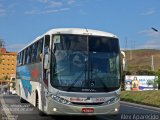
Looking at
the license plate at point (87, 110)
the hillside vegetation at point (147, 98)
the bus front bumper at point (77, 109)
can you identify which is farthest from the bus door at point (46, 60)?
the hillside vegetation at point (147, 98)

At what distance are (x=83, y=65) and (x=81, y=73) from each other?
0.29 m

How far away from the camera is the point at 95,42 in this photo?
14.7m

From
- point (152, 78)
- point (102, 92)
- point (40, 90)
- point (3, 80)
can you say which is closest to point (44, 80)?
point (40, 90)

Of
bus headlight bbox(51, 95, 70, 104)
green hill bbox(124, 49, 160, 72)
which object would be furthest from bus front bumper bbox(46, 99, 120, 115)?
green hill bbox(124, 49, 160, 72)

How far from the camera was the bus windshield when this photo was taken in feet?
46.2

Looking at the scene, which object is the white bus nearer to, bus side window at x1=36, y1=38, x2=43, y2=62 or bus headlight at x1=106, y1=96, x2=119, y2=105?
bus headlight at x1=106, y1=96, x2=119, y2=105

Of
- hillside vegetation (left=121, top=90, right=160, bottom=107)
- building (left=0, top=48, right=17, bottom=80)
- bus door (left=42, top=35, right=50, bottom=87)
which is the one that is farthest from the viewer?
building (left=0, top=48, right=17, bottom=80)

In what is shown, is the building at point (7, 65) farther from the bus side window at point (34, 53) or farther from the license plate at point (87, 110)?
the license plate at point (87, 110)

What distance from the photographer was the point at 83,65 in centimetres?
1417

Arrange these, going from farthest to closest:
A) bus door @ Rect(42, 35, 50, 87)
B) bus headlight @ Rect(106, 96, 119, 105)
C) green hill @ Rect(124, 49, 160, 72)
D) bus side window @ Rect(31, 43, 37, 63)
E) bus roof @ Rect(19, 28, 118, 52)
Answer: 1. green hill @ Rect(124, 49, 160, 72)
2. bus side window @ Rect(31, 43, 37, 63)
3. bus roof @ Rect(19, 28, 118, 52)
4. bus door @ Rect(42, 35, 50, 87)
5. bus headlight @ Rect(106, 96, 119, 105)

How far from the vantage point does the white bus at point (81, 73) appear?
14000 mm

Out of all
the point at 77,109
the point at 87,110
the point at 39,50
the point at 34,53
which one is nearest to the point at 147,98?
the point at 34,53

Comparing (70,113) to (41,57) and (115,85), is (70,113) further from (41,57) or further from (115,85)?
(41,57)

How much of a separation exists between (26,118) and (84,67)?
401cm
